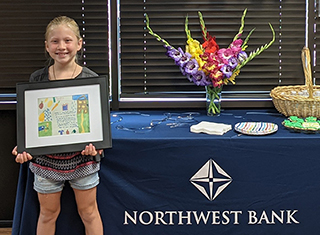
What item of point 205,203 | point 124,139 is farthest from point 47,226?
point 205,203

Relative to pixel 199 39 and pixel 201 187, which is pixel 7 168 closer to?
pixel 201 187

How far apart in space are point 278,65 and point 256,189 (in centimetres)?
106

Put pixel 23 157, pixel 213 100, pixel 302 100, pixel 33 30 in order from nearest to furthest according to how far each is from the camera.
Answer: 1. pixel 23 157
2. pixel 302 100
3. pixel 213 100
4. pixel 33 30

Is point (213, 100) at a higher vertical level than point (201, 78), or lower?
lower

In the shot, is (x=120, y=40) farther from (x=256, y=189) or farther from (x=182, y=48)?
(x=256, y=189)

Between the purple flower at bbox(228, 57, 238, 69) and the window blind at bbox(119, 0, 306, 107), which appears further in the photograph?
the window blind at bbox(119, 0, 306, 107)

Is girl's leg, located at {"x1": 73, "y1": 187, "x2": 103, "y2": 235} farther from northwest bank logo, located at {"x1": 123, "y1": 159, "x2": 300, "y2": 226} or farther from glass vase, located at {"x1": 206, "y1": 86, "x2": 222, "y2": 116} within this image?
glass vase, located at {"x1": 206, "y1": 86, "x2": 222, "y2": 116}

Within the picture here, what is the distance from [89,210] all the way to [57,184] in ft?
0.71

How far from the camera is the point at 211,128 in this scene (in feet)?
7.98

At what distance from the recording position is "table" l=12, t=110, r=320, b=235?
235 centimetres

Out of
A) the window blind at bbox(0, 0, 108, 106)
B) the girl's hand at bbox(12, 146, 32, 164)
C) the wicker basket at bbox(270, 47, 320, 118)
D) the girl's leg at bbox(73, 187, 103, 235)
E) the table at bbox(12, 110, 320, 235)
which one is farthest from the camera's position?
the window blind at bbox(0, 0, 108, 106)

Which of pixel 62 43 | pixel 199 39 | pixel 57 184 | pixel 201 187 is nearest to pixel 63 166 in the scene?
pixel 57 184

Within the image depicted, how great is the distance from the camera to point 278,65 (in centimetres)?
305

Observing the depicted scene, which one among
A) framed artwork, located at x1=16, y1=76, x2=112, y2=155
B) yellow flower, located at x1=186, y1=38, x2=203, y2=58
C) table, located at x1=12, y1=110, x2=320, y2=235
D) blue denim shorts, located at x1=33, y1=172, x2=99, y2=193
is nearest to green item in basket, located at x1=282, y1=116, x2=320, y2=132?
table, located at x1=12, y1=110, x2=320, y2=235
